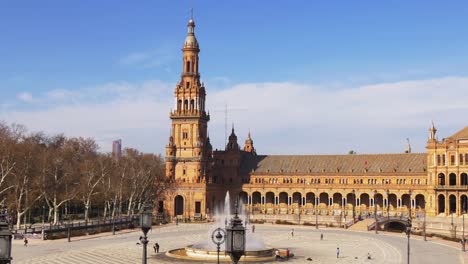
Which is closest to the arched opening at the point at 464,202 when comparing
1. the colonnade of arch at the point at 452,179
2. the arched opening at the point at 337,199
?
the colonnade of arch at the point at 452,179

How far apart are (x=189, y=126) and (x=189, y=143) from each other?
3.74 m

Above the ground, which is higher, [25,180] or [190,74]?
[190,74]

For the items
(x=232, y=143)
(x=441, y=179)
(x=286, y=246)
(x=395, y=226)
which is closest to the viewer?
(x=286, y=246)

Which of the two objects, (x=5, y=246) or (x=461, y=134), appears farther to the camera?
(x=461, y=134)

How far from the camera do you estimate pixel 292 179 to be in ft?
463

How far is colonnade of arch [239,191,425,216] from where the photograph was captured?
5064 inches

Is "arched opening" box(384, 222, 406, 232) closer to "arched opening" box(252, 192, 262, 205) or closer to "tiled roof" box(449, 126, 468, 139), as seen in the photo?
"tiled roof" box(449, 126, 468, 139)

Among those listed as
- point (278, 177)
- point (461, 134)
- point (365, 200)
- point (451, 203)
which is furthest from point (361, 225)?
point (278, 177)

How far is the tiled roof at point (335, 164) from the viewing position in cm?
13175

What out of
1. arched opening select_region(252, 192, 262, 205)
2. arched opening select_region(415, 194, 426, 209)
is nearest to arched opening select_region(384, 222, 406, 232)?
arched opening select_region(415, 194, 426, 209)

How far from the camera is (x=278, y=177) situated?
143 m

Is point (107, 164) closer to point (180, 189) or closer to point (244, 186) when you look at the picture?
point (180, 189)

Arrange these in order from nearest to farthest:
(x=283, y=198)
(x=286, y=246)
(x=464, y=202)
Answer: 1. (x=286, y=246)
2. (x=464, y=202)
3. (x=283, y=198)

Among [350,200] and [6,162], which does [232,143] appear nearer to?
[350,200]
